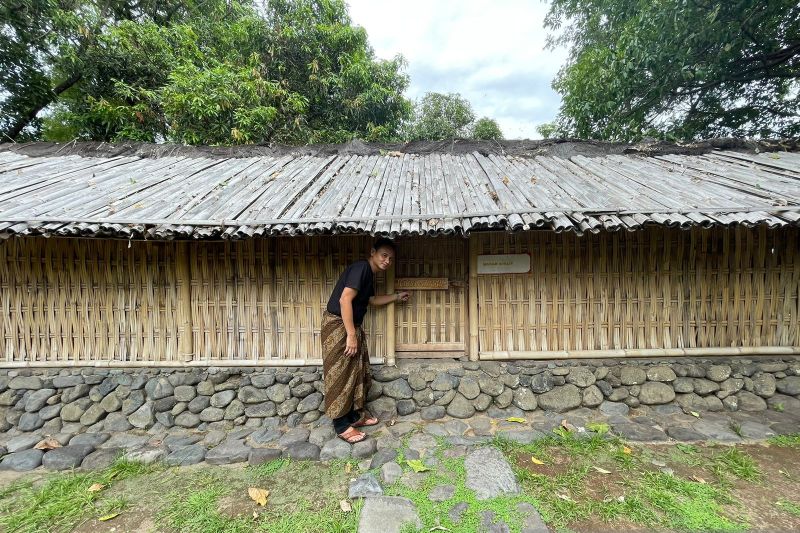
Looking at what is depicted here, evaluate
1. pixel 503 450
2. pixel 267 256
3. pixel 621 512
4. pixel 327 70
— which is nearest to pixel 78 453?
pixel 267 256

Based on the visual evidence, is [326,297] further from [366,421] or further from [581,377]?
[581,377]

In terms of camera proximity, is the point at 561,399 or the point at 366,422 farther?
the point at 561,399

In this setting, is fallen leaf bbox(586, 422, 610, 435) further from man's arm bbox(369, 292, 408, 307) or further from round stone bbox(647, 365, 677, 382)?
man's arm bbox(369, 292, 408, 307)

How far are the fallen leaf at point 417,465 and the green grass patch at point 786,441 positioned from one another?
3.70m

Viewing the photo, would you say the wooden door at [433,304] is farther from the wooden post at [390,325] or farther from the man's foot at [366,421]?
the man's foot at [366,421]

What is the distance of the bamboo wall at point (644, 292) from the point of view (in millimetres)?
4047

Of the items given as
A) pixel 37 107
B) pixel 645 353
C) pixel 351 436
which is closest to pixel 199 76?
pixel 37 107

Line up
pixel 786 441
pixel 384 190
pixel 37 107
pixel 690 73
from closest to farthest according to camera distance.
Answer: pixel 786 441
pixel 384 190
pixel 690 73
pixel 37 107

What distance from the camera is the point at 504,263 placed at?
4.12 meters

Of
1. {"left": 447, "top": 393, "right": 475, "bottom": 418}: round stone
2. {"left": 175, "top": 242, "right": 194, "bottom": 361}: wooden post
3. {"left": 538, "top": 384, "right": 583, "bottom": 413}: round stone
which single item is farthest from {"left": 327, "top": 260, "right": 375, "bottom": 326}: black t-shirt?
{"left": 538, "top": 384, "right": 583, "bottom": 413}: round stone

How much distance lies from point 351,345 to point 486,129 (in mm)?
12881

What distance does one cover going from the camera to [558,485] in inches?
118

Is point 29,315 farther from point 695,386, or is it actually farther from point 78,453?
point 695,386

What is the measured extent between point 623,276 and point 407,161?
354 centimetres
